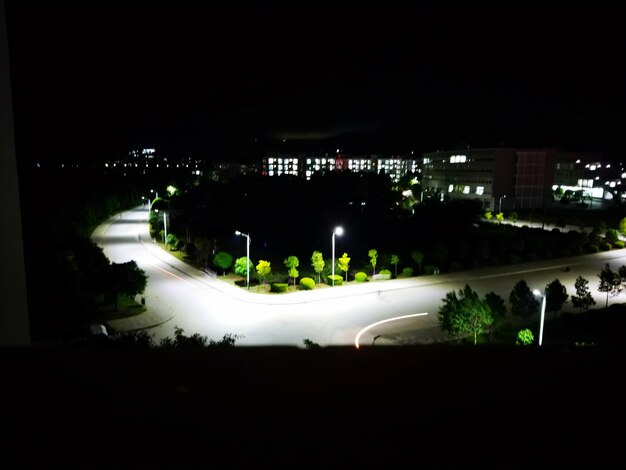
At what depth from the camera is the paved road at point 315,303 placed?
33.8 ft

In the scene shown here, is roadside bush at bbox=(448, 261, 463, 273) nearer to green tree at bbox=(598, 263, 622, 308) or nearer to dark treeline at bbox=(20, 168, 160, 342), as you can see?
green tree at bbox=(598, 263, 622, 308)

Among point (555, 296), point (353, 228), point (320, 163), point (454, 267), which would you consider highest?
point (320, 163)

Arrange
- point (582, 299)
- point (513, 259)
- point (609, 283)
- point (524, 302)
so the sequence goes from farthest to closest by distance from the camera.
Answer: point (513, 259) → point (609, 283) → point (582, 299) → point (524, 302)

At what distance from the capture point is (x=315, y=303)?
41.0 ft

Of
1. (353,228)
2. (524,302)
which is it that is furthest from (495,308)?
(353,228)

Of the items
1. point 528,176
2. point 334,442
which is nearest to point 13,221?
point 334,442

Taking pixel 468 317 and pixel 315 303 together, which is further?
pixel 315 303

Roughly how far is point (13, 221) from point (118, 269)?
10.9 meters

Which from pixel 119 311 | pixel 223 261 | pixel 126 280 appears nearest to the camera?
pixel 126 280

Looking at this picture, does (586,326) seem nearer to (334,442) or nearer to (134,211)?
(334,442)

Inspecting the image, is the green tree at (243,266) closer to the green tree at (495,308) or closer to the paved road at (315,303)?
the paved road at (315,303)

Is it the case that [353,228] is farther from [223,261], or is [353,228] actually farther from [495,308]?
[495,308]

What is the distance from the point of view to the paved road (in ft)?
33.8

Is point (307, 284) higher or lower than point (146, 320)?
higher
